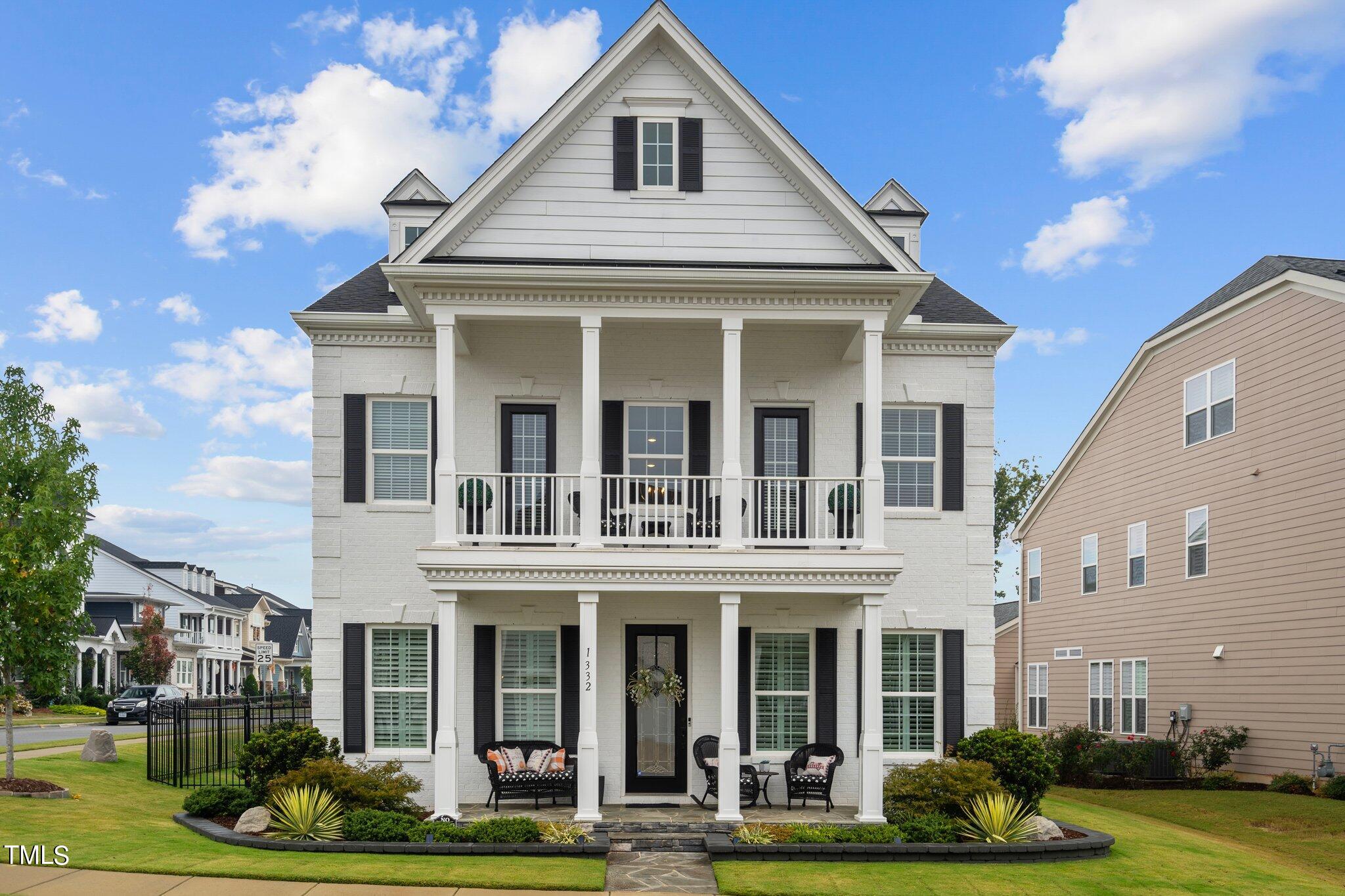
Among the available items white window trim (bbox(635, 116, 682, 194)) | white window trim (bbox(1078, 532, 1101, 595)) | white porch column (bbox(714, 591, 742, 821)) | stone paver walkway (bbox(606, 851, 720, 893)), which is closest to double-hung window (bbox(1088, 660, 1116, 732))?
white window trim (bbox(1078, 532, 1101, 595))

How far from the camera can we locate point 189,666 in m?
62.3

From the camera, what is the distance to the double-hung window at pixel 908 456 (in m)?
16.2

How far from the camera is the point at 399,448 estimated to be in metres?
16.0

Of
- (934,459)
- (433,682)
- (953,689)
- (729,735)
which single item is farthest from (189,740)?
(934,459)

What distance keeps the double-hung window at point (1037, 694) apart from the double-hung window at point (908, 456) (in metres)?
14.3

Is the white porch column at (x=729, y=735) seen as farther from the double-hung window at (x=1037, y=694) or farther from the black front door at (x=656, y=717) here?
the double-hung window at (x=1037, y=694)

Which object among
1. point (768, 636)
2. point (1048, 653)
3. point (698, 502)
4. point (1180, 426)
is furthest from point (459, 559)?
point (1048, 653)

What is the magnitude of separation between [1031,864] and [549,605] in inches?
272

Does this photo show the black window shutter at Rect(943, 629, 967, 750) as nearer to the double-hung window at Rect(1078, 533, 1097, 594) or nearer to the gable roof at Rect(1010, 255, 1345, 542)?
the gable roof at Rect(1010, 255, 1345, 542)

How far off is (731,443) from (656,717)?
4.17 metres

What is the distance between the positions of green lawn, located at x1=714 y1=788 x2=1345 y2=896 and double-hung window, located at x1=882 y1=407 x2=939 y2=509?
486 cm

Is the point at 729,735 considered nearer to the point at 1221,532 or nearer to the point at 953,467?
the point at 953,467

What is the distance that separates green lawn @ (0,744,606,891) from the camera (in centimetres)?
1094

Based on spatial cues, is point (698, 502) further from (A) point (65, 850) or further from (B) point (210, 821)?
(A) point (65, 850)
